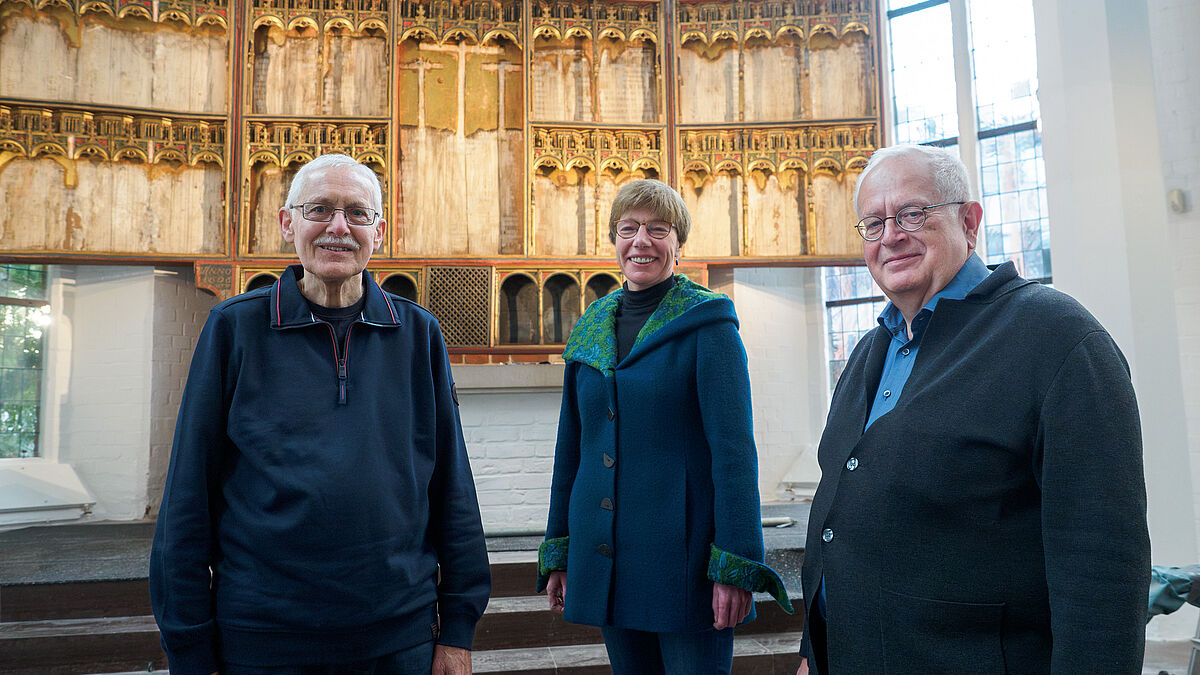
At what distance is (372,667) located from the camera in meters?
1.31

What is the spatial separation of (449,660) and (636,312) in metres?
0.77

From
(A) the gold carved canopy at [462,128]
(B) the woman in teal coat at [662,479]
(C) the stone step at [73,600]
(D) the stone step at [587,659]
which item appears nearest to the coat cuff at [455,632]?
(B) the woman in teal coat at [662,479]

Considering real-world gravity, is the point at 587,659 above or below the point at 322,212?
below

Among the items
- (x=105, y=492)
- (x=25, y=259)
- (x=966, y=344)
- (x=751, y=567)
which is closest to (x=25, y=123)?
(x=25, y=259)

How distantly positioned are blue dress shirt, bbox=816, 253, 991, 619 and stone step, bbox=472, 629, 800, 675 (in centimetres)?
166

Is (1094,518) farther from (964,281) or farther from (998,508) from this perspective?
(964,281)

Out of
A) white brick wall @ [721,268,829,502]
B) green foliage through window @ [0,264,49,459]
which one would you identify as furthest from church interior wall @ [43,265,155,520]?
white brick wall @ [721,268,829,502]

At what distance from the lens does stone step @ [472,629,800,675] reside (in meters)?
2.73

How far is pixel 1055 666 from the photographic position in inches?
37.5

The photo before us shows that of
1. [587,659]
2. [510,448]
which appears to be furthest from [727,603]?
[510,448]

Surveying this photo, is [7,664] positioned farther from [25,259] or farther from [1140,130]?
[1140,130]

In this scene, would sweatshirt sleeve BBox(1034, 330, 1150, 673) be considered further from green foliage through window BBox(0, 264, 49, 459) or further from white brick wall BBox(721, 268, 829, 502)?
green foliage through window BBox(0, 264, 49, 459)

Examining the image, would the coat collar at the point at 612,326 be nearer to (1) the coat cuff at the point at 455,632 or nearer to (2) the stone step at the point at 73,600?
(1) the coat cuff at the point at 455,632

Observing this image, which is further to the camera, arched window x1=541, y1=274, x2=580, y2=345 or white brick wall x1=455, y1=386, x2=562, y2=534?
arched window x1=541, y1=274, x2=580, y2=345
